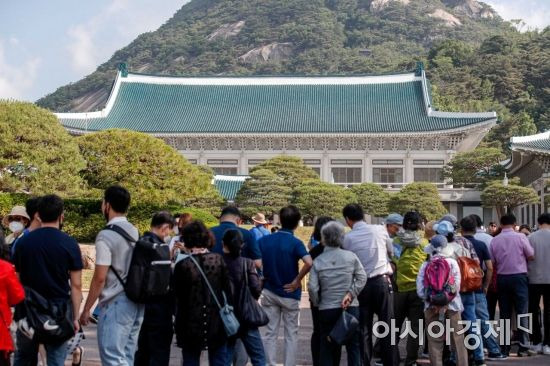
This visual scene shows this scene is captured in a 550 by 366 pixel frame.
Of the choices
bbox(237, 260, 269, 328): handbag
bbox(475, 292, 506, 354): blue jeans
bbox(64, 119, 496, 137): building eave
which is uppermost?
bbox(64, 119, 496, 137): building eave

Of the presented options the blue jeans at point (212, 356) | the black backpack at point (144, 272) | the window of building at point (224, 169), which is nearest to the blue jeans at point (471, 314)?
the blue jeans at point (212, 356)

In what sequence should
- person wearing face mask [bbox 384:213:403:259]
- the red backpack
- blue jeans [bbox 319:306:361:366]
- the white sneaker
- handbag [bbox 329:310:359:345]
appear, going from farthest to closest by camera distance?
the white sneaker < person wearing face mask [bbox 384:213:403:259] < the red backpack < blue jeans [bbox 319:306:361:366] < handbag [bbox 329:310:359:345]

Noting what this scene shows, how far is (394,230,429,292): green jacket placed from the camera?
8836mm

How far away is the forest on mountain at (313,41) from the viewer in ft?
313

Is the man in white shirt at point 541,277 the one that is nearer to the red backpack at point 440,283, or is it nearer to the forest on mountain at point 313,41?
the red backpack at point 440,283

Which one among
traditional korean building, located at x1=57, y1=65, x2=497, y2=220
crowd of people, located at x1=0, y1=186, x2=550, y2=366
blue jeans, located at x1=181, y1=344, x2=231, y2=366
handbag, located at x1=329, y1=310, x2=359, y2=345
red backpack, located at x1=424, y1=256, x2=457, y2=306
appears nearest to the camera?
crowd of people, located at x1=0, y1=186, x2=550, y2=366

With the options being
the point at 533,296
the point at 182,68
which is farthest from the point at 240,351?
the point at 182,68

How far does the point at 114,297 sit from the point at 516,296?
5.12 m

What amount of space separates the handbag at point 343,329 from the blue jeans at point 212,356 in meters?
1.01

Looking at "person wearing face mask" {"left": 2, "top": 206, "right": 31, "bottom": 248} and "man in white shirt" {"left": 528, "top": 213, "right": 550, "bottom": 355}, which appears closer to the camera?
"person wearing face mask" {"left": 2, "top": 206, "right": 31, "bottom": 248}

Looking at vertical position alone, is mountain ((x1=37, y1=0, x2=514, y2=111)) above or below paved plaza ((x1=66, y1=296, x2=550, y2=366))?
above

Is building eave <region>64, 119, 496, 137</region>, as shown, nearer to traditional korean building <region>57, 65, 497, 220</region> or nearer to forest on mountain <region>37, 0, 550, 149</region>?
traditional korean building <region>57, 65, 497, 220</region>

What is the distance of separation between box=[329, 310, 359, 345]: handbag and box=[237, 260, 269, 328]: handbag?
0.62 metres

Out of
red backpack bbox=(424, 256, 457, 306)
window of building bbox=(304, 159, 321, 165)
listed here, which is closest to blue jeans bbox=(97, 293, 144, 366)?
red backpack bbox=(424, 256, 457, 306)
